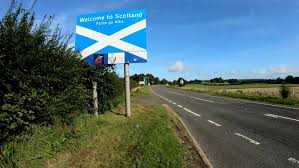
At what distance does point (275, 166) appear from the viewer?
6344 mm

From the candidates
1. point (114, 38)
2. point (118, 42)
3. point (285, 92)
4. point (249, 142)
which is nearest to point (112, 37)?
point (114, 38)

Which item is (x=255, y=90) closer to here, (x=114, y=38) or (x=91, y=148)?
(x=114, y=38)

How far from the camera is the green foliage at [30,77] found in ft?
19.4

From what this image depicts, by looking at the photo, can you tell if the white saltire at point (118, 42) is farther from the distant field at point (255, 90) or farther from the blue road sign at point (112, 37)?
the distant field at point (255, 90)

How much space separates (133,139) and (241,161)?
2831 millimetres

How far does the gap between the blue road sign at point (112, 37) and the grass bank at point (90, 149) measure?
4538 mm

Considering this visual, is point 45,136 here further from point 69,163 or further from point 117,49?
point 117,49

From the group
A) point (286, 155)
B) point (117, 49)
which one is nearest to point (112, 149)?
point (286, 155)

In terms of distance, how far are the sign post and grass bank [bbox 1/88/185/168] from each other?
444 cm

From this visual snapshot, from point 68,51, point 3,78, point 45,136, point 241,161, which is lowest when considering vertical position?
point 241,161

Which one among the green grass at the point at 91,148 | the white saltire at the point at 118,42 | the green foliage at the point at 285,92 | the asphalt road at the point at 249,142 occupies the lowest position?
the asphalt road at the point at 249,142

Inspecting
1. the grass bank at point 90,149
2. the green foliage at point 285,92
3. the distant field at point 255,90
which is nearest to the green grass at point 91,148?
the grass bank at point 90,149

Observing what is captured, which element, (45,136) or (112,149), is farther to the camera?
(112,149)

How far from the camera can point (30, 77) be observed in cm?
634
